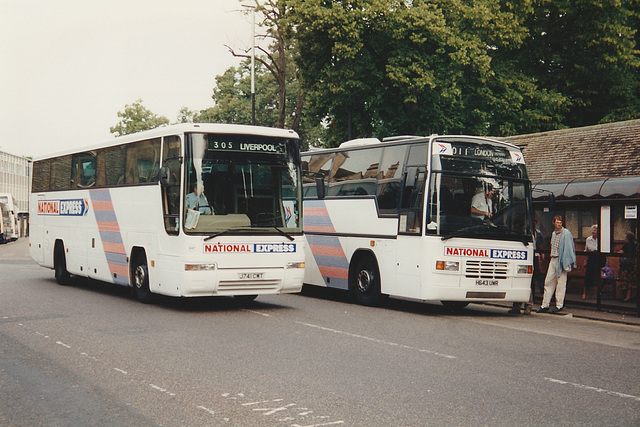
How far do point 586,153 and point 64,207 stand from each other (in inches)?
543

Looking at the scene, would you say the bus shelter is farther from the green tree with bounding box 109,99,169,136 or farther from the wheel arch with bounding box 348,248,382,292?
the green tree with bounding box 109,99,169,136

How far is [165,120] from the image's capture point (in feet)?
338

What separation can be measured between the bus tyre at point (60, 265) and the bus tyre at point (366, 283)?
24.6 feet

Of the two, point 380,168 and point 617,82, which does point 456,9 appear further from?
point 380,168

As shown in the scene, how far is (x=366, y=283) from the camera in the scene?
Result: 53.2 feet

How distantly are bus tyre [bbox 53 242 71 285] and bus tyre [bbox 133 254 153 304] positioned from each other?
16.0ft

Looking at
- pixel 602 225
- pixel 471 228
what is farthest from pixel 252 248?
pixel 602 225

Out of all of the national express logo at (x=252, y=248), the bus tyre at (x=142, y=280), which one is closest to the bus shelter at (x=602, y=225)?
the national express logo at (x=252, y=248)

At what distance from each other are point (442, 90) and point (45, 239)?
17.5 meters

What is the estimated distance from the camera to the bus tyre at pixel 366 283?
15.9 metres

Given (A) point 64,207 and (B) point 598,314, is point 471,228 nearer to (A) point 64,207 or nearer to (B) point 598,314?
(B) point 598,314

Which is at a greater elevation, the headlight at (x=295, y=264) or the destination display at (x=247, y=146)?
the destination display at (x=247, y=146)

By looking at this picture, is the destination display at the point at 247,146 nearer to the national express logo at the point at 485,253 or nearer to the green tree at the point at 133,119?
the national express logo at the point at 485,253

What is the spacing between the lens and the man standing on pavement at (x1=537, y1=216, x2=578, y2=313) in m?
15.9
